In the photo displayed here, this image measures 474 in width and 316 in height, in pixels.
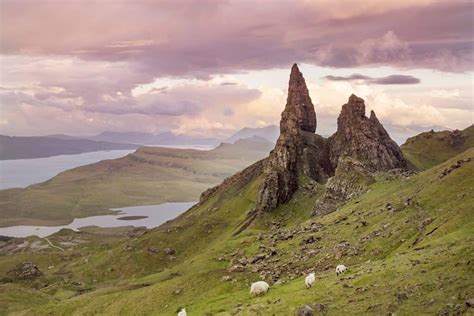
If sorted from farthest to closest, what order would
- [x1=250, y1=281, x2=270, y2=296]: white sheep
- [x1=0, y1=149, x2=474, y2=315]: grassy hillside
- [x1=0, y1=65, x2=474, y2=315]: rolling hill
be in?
[x1=250, y1=281, x2=270, y2=296]: white sheep < [x1=0, y1=65, x2=474, y2=315]: rolling hill < [x1=0, y1=149, x2=474, y2=315]: grassy hillside

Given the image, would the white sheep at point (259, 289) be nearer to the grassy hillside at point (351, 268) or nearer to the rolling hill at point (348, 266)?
the grassy hillside at point (351, 268)

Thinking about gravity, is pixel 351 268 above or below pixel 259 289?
above

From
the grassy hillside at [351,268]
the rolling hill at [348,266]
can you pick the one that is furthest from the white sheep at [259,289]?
the rolling hill at [348,266]

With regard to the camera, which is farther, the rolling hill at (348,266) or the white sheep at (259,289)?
the white sheep at (259,289)

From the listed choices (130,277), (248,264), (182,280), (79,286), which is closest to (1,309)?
(79,286)

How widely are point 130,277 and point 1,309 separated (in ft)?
166

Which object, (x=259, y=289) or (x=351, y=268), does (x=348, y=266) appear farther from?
(x=259, y=289)

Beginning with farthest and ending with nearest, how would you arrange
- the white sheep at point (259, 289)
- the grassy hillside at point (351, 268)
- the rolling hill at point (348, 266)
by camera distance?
the white sheep at point (259, 289) < the rolling hill at point (348, 266) < the grassy hillside at point (351, 268)

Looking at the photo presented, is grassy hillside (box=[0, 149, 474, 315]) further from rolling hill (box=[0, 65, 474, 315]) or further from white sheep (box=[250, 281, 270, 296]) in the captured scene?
white sheep (box=[250, 281, 270, 296])

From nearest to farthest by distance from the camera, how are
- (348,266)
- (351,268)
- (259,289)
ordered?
(351,268) → (259,289) → (348,266)

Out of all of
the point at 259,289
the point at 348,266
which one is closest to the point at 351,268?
the point at 348,266

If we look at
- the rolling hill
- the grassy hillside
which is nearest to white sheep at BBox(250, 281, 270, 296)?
the grassy hillside

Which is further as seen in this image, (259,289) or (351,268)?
(259,289)

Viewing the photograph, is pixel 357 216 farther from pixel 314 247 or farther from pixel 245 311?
pixel 245 311
